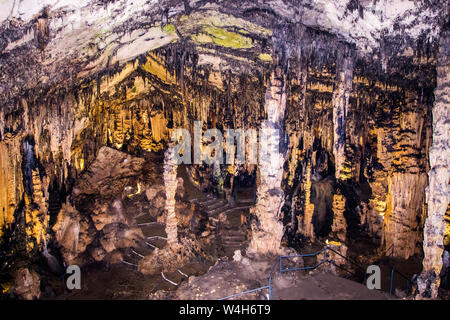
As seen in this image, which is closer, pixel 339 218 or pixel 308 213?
pixel 339 218

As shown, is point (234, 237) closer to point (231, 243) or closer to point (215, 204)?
point (231, 243)

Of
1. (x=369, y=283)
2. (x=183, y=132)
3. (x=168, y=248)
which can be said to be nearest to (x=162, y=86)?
(x=183, y=132)

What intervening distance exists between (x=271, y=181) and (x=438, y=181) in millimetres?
3401

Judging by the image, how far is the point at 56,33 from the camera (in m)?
5.31

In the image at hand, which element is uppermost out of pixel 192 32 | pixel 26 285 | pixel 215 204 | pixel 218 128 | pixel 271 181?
pixel 192 32

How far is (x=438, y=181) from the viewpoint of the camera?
5.93m

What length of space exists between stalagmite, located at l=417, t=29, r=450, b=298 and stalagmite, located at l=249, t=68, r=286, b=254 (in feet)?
9.86

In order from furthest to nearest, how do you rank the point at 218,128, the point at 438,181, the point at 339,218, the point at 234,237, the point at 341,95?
the point at 218,128 → the point at 339,218 → the point at 234,237 → the point at 341,95 → the point at 438,181

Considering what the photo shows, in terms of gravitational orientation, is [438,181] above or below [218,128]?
below

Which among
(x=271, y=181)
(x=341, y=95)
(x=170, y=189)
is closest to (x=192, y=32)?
(x=271, y=181)

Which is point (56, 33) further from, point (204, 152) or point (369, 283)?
point (204, 152)

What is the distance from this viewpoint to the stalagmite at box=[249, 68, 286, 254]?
725cm

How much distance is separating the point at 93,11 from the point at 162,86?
29.1ft

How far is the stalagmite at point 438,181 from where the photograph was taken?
19.1 ft
